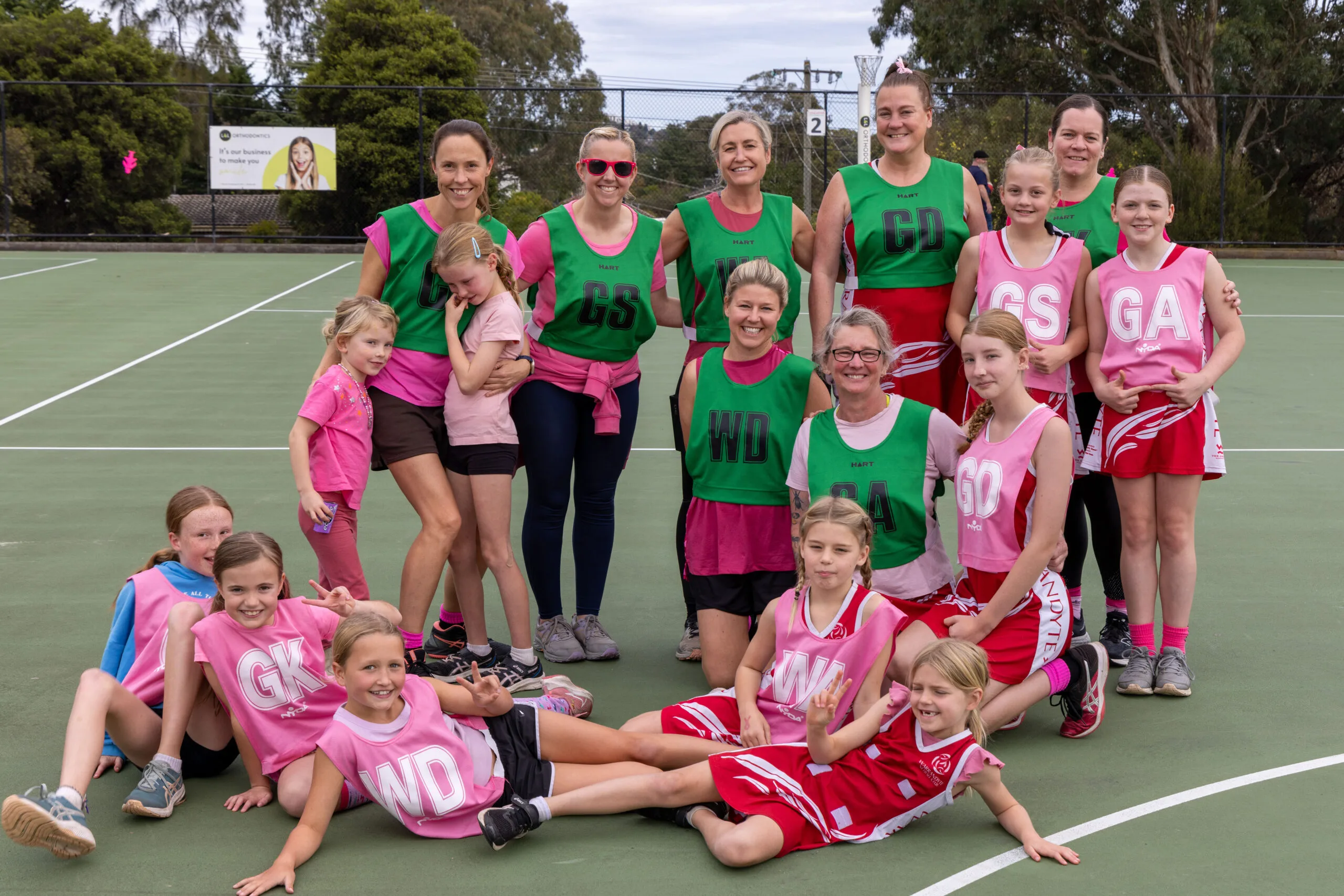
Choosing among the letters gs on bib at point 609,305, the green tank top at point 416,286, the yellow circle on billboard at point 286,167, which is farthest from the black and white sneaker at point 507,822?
the yellow circle on billboard at point 286,167

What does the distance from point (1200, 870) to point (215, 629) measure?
95.9 inches

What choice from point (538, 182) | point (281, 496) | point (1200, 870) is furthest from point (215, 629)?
point (538, 182)

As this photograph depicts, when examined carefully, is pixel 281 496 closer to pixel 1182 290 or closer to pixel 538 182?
pixel 1182 290

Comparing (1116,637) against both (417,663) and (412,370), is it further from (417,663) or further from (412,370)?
(412,370)

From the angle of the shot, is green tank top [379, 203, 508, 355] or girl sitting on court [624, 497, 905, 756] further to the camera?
green tank top [379, 203, 508, 355]

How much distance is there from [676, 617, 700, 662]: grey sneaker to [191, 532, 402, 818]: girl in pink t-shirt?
1339mm

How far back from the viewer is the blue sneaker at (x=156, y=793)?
317cm

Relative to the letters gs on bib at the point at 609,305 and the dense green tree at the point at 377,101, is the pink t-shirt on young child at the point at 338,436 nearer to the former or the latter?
the letters gs on bib at the point at 609,305

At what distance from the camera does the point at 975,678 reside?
3066 millimetres

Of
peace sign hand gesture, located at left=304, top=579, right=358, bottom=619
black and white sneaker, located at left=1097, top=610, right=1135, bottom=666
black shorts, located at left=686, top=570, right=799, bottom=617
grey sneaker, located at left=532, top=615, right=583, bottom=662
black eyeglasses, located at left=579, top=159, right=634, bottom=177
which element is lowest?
grey sneaker, located at left=532, top=615, right=583, bottom=662

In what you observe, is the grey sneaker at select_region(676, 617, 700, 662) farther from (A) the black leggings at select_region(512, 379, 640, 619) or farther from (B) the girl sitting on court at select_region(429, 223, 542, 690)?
(B) the girl sitting on court at select_region(429, 223, 542, 690)

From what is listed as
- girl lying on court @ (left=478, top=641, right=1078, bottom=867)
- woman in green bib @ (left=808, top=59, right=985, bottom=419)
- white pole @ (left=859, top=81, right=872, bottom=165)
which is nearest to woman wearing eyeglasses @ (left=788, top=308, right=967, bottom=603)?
woman in green bib @ (left=808, top=59, right=985, bottom=419)

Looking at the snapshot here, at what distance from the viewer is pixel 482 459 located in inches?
163

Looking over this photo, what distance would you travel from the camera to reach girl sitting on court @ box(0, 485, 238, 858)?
3133 mm
